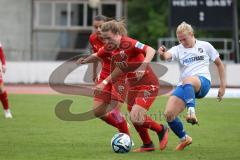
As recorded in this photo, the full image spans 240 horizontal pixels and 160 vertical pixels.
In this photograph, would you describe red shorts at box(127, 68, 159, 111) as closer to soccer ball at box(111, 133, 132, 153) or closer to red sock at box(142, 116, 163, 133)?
red sock at box(142, 116, 163, 133)

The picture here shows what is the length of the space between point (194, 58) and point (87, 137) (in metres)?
2.80

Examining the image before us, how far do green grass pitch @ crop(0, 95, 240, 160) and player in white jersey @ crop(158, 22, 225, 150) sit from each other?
0.49 meters

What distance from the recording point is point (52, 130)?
13727 millimetres

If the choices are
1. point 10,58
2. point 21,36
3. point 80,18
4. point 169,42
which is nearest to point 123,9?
point 80,18

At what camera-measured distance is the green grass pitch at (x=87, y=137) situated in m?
10.2

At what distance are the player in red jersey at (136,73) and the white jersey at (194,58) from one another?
475mm

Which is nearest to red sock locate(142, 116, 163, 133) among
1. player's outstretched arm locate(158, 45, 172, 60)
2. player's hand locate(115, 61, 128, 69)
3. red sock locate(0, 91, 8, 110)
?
player's hand locate(115, 61, 128, 69)

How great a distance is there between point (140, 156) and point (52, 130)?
390 cm

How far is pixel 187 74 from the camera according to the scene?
1079cm

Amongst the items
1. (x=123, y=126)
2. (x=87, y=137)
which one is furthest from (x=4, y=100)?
(x=123, y=126)

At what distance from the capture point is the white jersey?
1077 centimetres

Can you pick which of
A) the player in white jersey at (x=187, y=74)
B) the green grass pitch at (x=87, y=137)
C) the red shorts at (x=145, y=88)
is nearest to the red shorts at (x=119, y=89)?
the red shorts at (x=145, y=88)

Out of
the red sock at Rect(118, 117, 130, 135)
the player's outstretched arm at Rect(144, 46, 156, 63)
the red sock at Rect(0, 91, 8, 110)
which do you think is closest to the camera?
the player's outstretched arm at Rect(144, 46, 156, 63)

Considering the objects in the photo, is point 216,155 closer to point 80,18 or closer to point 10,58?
point 10,58
